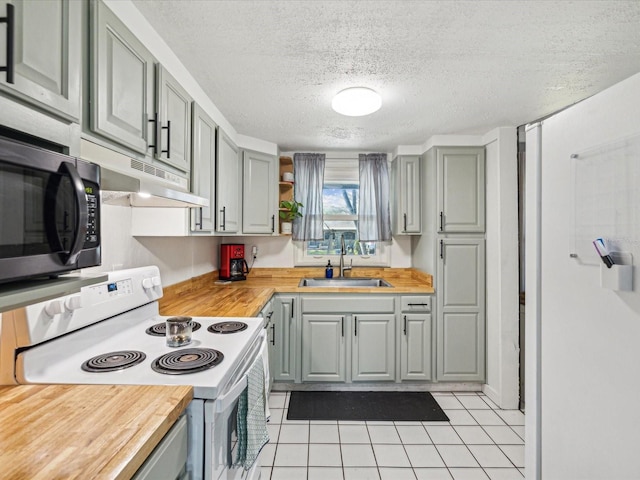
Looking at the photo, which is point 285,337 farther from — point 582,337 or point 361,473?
point 582,337

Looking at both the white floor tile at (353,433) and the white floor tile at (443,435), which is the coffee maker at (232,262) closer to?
the white floor tile at (353,433)

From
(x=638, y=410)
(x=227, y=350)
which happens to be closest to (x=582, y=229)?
(x=638, y=410)

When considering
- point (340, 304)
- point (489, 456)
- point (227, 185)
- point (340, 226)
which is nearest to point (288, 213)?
point (340, 226)

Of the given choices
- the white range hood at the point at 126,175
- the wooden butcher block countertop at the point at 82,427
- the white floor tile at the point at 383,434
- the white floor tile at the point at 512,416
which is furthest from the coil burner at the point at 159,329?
the white floor tile at the point at 512,416

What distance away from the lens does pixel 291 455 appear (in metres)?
1.99

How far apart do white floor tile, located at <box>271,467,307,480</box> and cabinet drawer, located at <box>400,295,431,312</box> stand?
146 cm

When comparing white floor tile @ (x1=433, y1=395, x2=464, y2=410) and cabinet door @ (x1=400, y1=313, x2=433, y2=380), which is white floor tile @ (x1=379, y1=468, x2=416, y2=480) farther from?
cabinet door @ (x1=400, y1=313, x2=433, y2=380)

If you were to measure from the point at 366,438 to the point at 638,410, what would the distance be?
5.54 ft

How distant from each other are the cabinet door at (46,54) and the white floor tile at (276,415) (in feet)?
7.41

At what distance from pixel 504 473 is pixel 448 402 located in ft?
2.63

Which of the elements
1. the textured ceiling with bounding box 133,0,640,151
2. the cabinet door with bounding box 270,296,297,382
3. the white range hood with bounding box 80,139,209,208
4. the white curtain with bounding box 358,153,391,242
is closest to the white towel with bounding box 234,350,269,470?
the white range hood with bounding box 80,139,209,208

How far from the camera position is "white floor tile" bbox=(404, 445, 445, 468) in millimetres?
1932

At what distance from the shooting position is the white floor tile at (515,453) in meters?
1.95

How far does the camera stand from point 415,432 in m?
2.24
